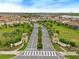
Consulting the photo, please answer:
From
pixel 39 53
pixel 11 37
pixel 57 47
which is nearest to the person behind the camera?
pixel 39 53

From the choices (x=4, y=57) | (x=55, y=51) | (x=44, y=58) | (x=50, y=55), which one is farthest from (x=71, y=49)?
(x=4, y=57)

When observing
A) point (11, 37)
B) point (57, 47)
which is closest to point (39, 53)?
point (57, 47)

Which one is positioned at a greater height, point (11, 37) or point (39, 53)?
point (39, 53)

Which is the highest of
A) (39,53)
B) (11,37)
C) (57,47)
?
(39,53)

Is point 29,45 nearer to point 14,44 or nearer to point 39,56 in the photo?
point 14,44

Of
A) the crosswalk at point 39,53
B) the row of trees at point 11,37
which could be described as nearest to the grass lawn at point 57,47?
the crosswalk at point 39,53

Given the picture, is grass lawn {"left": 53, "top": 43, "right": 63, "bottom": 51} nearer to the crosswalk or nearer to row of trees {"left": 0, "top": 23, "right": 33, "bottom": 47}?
the crosswalk

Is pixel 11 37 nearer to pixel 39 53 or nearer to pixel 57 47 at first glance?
pixel 57 47

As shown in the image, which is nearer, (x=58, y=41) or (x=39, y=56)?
(x=39, y=56)

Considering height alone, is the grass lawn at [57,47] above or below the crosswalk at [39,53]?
→ below

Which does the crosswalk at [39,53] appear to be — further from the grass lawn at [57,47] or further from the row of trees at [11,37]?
the row of trees at [11,37]

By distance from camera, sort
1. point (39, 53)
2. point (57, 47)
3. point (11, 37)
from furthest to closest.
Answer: point (11, 37)
point (57, 47)
point (39, 53)
